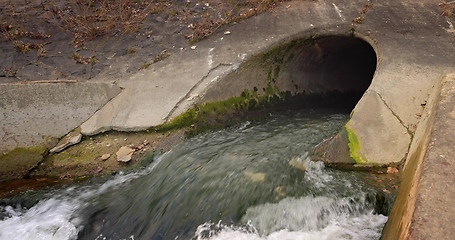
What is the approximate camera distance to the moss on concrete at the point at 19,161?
6188 mm

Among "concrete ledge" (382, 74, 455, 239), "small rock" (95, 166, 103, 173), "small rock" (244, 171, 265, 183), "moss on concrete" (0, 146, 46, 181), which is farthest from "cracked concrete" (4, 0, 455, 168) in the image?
"small rock" (244, 171, 265, 183)

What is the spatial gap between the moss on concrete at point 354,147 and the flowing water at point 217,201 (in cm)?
30

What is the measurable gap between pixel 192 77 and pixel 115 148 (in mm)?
Answer: 1882

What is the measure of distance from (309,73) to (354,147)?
4134 mm

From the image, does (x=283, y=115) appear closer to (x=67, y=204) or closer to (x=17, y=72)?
(x=67, y=204)

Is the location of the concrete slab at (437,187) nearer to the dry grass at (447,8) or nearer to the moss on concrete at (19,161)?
the dry grass at (447,8)

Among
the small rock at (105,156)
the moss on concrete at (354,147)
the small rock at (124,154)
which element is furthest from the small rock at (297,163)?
the small rock at (105,156)

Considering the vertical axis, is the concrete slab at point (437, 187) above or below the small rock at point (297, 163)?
above

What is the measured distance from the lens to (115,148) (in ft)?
20.7

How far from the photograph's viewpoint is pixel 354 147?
17.3 ft

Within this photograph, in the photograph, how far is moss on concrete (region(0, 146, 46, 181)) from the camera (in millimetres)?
6188

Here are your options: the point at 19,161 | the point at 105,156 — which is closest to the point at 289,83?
the point at 105,156

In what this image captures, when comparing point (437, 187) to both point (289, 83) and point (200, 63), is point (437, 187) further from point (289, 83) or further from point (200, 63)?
point (289, 83)

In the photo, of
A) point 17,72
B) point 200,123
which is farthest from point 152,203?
point 17,72
